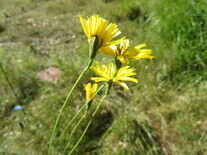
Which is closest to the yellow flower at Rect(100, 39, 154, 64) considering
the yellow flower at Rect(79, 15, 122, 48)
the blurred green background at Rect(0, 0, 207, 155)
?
the yellow flower at Rect(79, 15, 122, 48)

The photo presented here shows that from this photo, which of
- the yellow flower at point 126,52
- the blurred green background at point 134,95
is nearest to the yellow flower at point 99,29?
the yellow flower at point 126,52

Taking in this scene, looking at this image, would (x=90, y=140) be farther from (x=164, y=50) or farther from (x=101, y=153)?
(x=164, y=50)

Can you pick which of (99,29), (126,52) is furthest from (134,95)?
(99,29)

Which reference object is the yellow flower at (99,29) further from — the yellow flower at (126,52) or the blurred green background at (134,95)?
the blurred green background at (134,95)

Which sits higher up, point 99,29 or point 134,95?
point 99,29

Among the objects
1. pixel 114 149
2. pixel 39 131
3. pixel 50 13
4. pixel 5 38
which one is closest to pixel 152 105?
pixel 114 149

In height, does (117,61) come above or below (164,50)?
above

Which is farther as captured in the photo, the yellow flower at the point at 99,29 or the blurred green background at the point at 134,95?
the blurred green background at the point at 134,95

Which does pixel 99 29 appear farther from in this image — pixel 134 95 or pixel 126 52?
pixel 134 95
